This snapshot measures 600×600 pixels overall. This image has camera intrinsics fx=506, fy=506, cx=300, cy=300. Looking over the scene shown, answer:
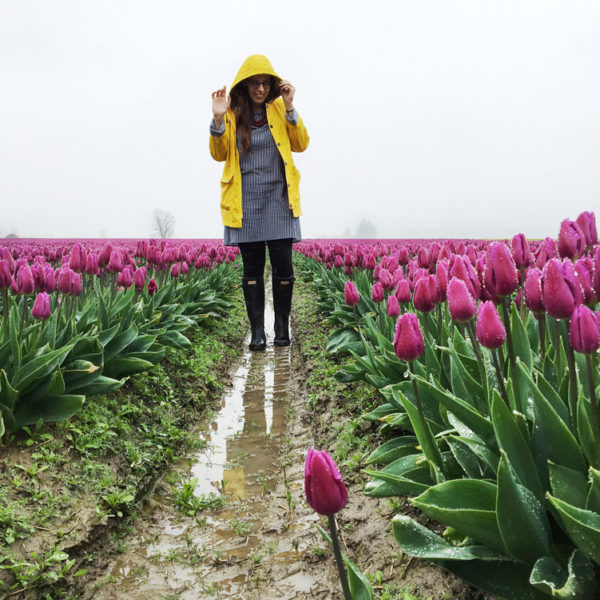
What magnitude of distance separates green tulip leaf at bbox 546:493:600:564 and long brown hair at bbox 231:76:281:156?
4449mm

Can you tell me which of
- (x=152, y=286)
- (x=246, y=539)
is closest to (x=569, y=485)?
(x=246, y=539)

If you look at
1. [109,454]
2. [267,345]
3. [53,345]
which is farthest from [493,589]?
[267,345]

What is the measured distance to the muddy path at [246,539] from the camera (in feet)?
5.74

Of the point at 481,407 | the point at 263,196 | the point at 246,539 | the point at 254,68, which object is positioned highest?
the point at 254,68

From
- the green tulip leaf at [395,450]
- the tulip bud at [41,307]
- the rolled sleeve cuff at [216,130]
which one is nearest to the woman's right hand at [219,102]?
the rolled sleeve cuff at [216,130]

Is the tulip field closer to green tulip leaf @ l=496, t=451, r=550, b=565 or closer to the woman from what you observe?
green tulip leaf @ l=496, t=451, r=550, b=565

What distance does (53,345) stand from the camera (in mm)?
2791

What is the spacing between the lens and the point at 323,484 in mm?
949

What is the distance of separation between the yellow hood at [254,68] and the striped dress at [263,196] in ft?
1.52

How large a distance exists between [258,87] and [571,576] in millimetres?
4646

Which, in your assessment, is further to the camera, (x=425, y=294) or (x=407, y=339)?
(x=425, y=294)

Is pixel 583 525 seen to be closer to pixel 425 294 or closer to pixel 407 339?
pixel 407 339

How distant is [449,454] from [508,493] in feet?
1.94

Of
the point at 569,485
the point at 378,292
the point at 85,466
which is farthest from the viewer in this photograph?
the point at 378,292
